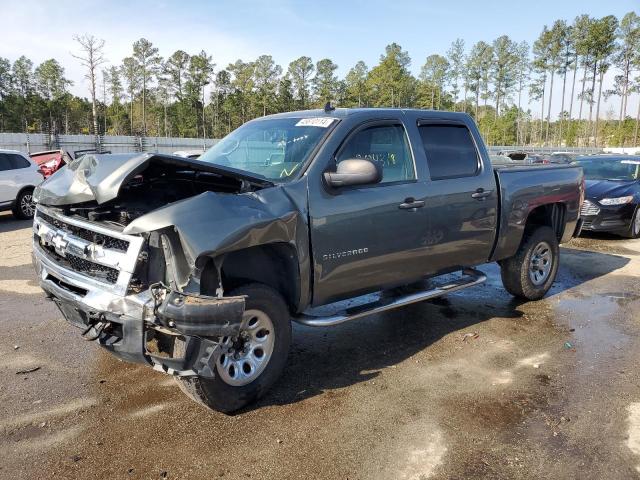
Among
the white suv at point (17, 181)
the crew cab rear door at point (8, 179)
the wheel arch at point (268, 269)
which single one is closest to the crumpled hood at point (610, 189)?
the wheel arch at point (268, 269)

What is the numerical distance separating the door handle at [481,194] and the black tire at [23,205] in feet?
36.3

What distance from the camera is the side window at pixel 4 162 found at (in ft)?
39.6

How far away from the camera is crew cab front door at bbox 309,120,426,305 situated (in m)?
3.87

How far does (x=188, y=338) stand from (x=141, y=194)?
53.0 inches

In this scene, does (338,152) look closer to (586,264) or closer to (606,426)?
(606,426)

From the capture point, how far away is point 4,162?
478 inches

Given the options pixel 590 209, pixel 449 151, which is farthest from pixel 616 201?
pixel 449 151

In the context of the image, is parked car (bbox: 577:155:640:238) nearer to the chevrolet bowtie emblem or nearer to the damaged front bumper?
the damaged front bumper

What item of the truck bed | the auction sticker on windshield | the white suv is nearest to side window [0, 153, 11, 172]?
the white suv

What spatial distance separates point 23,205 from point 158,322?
37.4 ft

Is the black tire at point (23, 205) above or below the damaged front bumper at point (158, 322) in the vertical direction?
below

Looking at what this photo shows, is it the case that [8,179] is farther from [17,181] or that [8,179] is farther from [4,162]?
[4,162]

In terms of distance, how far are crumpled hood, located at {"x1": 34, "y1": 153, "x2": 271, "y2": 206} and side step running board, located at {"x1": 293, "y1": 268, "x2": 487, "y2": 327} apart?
3.47ft

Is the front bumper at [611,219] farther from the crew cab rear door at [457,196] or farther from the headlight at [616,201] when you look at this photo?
the crew cab rear door at [457,196]
